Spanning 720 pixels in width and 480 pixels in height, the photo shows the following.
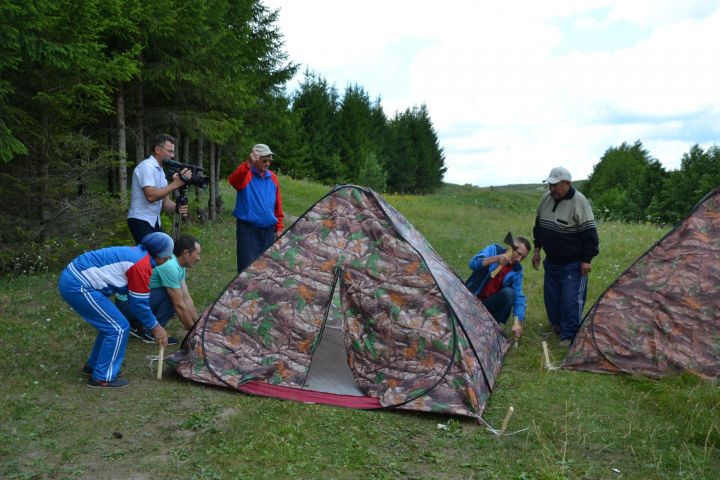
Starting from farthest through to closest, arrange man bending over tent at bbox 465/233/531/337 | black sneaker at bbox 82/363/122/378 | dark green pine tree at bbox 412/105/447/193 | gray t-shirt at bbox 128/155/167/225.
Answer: dark green pine tree at bbox 412/105/447/193, man bending over tent at bbox 465/233/531/337, gray t-shirt at bbox 128/155/167/225, black sneaker at bbox 82/363/122/378

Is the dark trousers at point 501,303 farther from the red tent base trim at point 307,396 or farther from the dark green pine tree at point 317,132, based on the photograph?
the dark green pine tree at point 317,132

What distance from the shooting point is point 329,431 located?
480cm

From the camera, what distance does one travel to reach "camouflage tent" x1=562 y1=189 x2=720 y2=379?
6148 millimetres

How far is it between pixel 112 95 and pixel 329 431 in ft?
34.3

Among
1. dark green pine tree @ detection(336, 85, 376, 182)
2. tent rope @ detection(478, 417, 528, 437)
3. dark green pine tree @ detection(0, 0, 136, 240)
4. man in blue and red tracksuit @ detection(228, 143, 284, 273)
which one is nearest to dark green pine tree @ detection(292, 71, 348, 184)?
dark green pine tree @ detection(336, 85, 376, 182)

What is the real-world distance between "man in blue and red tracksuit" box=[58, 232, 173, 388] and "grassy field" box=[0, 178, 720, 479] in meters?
0.30

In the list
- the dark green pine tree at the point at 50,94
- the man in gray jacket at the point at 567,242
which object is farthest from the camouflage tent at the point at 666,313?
the dark green pine tree at the point at 50,94

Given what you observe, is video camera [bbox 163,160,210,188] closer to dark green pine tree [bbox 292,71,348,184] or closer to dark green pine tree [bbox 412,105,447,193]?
dark green pine tree [bbox 292,71,348,184]

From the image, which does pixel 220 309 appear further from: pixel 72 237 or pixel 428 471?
pixel 72 237

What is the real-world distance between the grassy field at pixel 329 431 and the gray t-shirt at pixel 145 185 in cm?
149

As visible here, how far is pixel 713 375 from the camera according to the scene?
235 inches

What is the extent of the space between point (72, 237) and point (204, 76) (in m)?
5.19

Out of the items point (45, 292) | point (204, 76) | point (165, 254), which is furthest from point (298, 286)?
point (204, 76)

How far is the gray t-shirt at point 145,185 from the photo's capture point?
6809mm
